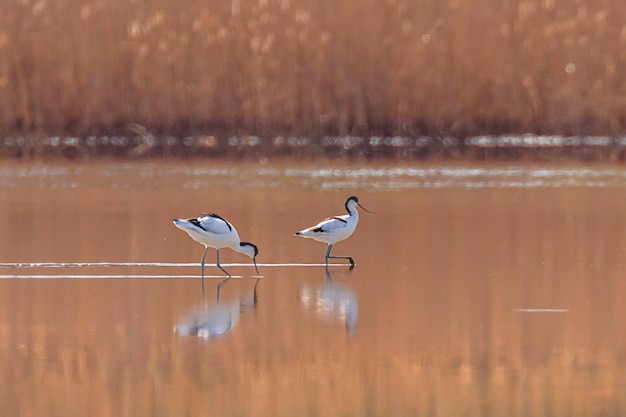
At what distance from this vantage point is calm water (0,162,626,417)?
5.40 meters

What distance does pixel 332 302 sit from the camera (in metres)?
7.30

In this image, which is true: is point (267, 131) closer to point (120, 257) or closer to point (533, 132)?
point (533, 132)

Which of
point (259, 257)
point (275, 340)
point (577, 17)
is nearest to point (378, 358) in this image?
point (275, 340)

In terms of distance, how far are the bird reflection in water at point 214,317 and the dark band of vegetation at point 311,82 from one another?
8501 mm

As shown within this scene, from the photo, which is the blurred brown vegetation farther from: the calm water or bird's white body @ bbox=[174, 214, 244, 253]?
bird's white body @ bbox=[174, 214, 244, 253]

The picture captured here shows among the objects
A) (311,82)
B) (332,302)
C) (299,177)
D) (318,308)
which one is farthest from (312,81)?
(318,308)

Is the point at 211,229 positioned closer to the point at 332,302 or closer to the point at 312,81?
the point at 332,302

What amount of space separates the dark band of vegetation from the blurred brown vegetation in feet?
0.04

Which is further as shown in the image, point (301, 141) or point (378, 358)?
point (301, 141)

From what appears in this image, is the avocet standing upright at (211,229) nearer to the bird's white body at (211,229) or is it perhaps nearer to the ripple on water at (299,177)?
the bird's white body at (211,229)

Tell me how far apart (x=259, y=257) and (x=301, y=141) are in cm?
734

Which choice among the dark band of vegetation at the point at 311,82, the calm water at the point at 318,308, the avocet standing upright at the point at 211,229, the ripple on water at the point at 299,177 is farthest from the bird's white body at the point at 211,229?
the dark band of vegetation at the point at 311,82

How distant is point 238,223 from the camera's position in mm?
10516

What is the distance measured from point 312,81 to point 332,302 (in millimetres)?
8868
